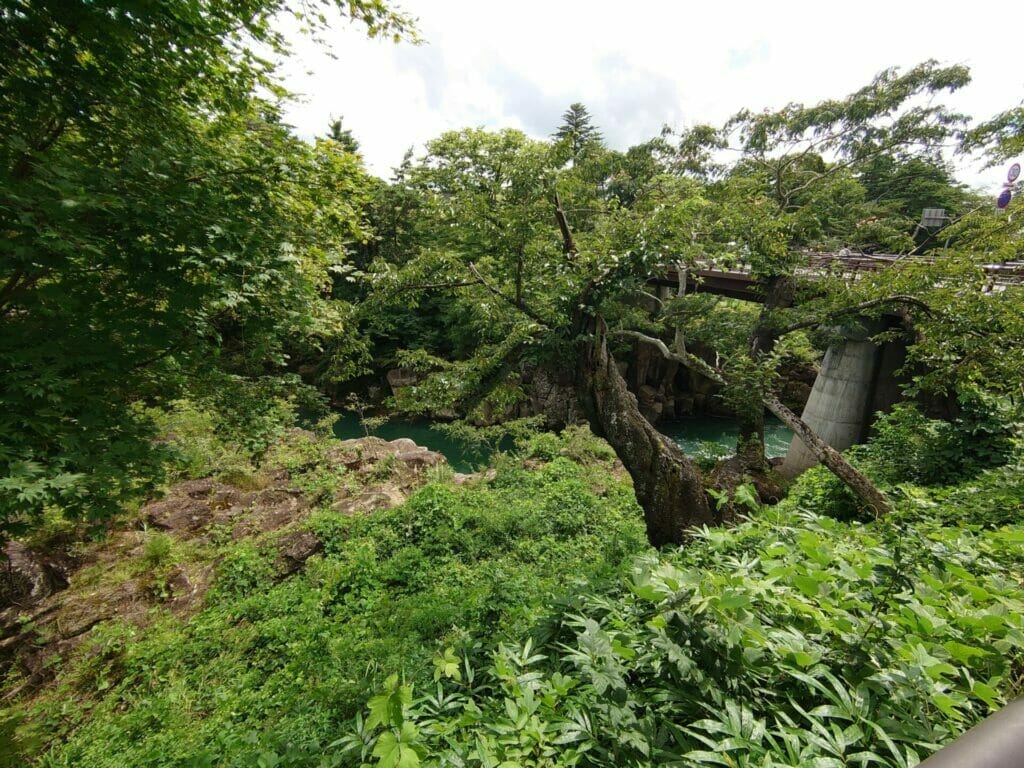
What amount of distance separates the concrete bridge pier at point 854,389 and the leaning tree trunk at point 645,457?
797 centimetres

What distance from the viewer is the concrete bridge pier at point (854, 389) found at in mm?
11172

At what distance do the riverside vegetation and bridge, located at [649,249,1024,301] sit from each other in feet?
1.41

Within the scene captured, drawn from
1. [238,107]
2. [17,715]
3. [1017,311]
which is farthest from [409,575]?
[1017,311]

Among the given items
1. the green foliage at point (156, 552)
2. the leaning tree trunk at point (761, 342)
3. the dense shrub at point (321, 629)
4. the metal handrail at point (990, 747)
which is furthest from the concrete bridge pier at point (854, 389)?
the green foliage at point (156, 552)

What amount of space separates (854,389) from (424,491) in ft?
40.8

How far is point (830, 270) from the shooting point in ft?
24.7

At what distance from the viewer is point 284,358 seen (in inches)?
154

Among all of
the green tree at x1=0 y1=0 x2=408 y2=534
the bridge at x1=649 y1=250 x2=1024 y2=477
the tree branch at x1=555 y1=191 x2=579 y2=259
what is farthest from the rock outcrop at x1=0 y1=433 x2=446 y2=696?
the bridge at x1=649 y1=250 x2=1024 y2=477

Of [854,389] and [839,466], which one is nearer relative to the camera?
[839,466]

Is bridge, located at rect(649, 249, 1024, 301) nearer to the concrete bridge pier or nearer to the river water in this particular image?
the concrete bridge pier

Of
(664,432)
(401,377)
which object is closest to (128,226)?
(401,377)

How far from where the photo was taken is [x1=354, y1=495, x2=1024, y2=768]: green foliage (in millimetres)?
1319

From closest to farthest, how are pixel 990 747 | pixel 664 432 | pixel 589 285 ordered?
1. pixel 990 747
2. pixel 589 285
3. pixel 664 432

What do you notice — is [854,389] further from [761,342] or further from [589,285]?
[589,285]
